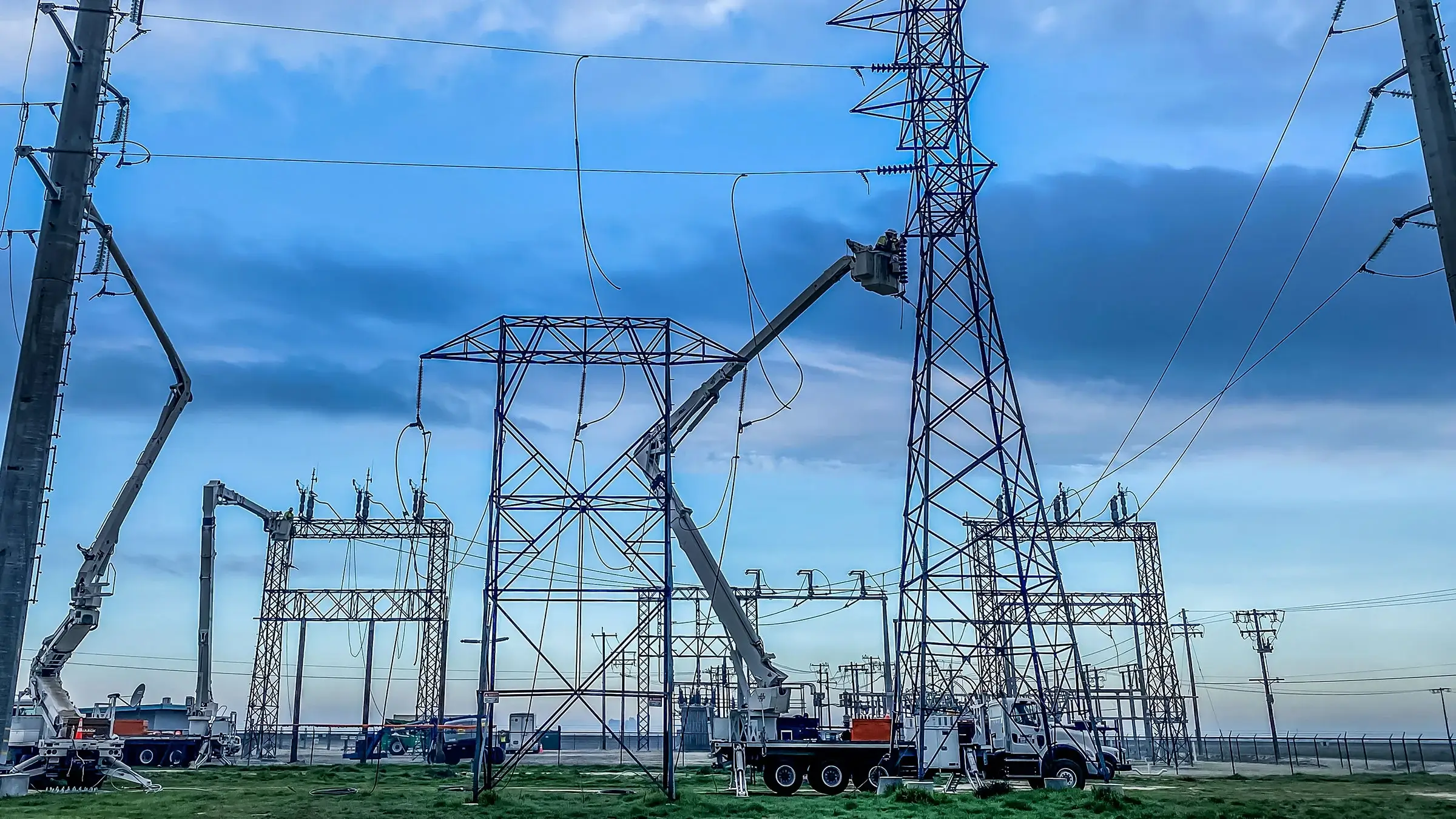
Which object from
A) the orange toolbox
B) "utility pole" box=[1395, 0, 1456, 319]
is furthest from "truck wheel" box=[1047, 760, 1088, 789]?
"utility pole" box=[1395, 0, 1456, 319]

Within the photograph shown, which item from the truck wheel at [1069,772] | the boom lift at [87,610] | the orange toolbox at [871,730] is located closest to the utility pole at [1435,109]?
the truck wheel at [1069,772]

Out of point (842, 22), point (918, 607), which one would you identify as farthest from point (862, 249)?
point (918, 607)

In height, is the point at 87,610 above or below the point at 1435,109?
below

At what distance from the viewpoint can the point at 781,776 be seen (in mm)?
32500

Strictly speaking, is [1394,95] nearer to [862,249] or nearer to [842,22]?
[862,249]

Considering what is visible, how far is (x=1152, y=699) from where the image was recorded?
59.3 m

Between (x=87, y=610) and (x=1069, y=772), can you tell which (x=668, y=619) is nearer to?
(x=1069, y=772)

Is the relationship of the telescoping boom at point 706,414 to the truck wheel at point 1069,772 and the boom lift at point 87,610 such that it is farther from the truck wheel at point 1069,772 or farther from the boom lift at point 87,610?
the boom lift at point 87,610

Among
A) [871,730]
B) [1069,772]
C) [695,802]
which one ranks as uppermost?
[871,730]

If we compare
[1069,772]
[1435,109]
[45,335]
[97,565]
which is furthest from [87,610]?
[1435,109]

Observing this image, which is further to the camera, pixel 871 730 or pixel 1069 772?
pixel 871 730

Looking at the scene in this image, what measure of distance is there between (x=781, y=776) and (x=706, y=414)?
34.6ft

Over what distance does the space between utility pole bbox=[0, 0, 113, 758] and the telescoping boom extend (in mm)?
15399

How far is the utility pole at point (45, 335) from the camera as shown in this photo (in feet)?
66.5
